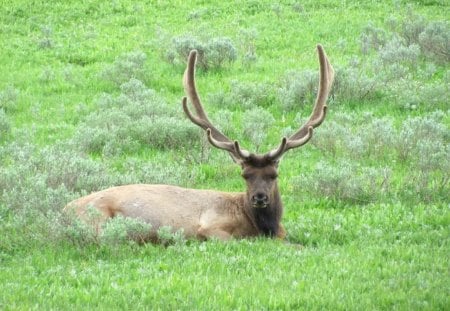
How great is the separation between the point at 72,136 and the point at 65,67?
513 cm

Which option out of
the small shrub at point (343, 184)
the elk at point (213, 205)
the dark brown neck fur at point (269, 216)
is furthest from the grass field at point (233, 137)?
the elk at point (213, 205)

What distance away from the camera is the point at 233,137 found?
1399cm

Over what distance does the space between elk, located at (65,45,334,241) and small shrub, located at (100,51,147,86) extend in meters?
7.53

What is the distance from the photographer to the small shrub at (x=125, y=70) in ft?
57.4

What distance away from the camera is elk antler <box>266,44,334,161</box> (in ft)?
32.0

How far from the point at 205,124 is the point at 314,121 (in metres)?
1.19

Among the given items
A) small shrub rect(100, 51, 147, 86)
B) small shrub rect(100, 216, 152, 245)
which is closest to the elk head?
small shrub rect(100, 216, 152, 245)

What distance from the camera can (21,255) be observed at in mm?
8867

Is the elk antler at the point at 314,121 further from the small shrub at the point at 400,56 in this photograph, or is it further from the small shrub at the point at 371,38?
the small shrub at the point at 371,38

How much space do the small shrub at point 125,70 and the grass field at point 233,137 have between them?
1.5 inches

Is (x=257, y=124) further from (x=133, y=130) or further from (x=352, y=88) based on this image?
(x=352, y=88)

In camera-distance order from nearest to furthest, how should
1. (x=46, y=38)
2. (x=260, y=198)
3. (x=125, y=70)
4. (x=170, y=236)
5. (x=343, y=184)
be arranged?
(x=170, y=236) < (x=260, y=198) < (x=343, y=184) < (x=125, y=70) < (x=46, y=38)

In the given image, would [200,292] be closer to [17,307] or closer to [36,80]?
[17,307]

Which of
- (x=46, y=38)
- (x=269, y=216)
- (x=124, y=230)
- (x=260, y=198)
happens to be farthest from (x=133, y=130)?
(x=46, y=38)
